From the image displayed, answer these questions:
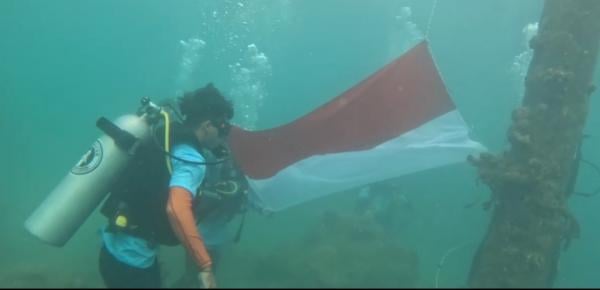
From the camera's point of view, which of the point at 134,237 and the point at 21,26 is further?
the point at 21,26

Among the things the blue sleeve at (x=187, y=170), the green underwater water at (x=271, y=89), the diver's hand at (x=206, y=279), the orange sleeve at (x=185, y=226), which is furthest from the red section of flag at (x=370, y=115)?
the diver's hand at (x=206, y=279)

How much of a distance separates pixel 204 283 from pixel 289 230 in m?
17.6

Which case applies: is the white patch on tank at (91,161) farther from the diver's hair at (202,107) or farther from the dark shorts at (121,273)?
the diver's hair at (202,107)

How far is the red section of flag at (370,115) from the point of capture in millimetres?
6773

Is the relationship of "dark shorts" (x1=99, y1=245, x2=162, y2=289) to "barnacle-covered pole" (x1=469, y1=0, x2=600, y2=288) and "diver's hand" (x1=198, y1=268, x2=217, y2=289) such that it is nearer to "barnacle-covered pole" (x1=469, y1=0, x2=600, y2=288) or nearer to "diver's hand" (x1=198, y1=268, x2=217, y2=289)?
"diver's hand" (x1=198, y1=268, x2=217, y2=289)

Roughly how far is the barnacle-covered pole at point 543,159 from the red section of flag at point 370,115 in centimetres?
130

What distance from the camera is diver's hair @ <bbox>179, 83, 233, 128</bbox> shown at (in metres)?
4.11

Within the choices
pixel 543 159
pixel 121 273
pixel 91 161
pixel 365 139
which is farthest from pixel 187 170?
pixel 365 139

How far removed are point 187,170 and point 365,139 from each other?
3.57 meters

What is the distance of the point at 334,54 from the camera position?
250 ft

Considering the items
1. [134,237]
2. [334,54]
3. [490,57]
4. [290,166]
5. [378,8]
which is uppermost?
[134,237]

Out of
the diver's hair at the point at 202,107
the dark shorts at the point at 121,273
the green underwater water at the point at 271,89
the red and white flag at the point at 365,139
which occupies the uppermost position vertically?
the diver's hair at the point at 202,107

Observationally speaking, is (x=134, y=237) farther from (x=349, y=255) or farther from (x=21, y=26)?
(x=21, y=26)

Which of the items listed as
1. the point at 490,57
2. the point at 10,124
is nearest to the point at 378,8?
the point at 490,57
